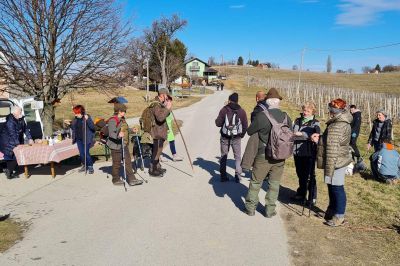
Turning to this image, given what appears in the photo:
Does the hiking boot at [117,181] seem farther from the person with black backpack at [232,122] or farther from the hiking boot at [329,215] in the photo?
the hiking boot at [329,215]

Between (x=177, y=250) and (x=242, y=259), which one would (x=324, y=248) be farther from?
(x=177, y=250)

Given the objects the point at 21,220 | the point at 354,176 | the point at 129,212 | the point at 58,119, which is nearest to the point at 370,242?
the point at 129,212

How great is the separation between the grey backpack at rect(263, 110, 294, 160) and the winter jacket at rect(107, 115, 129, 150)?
324 cm

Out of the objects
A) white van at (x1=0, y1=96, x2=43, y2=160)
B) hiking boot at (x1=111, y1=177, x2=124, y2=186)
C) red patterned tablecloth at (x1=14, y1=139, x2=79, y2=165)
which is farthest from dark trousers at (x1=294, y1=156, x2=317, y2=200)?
white van at (x1=0, y1=96, x2=43, y2=160)

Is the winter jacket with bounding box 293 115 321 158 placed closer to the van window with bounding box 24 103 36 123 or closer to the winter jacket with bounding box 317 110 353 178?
the winter jacket with bounding box 317 110 353 178

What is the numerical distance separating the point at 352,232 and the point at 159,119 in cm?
451

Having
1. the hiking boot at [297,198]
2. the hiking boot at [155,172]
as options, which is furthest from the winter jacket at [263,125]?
the hiking boot at [155,172]

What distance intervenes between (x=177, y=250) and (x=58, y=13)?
27.4 feet

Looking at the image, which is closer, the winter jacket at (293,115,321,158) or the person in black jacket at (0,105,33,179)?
the winter jacket at (293,115,321,158)

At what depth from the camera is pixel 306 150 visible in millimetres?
6445

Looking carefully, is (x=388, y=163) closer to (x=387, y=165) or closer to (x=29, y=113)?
(x=387, y=165)

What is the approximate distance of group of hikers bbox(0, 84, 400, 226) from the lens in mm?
5465

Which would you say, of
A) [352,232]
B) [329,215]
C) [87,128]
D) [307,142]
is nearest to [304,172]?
[307,142]

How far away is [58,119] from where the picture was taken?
2183 cm
